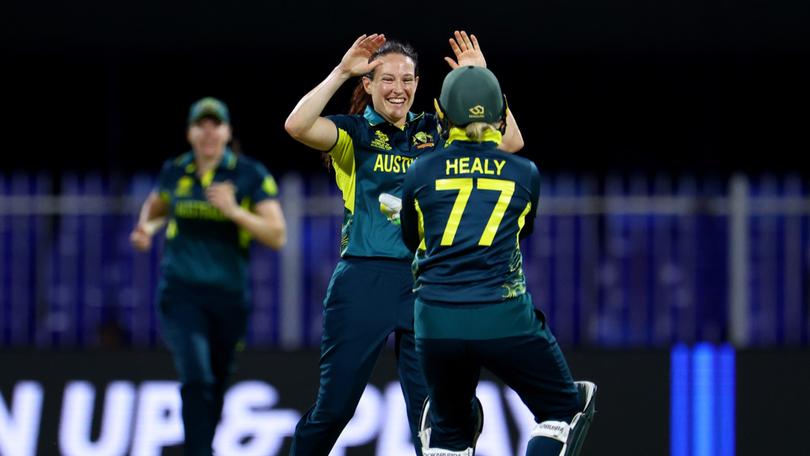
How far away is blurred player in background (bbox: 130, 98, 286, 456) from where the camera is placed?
22.6 ft

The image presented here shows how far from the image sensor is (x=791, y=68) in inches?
639

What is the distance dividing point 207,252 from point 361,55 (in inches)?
74.4

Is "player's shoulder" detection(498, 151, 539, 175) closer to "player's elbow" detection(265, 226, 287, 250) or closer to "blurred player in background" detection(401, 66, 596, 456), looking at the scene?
"blurred player in background" detection(401, 66, 596, 456)

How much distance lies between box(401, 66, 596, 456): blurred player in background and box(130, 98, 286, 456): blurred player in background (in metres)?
2.09

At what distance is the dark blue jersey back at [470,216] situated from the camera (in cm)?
490

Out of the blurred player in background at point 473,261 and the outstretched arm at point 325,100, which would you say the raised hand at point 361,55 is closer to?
the outstretched arm at point 325,100

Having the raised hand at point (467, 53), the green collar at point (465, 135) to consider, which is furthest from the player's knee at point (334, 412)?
the raised hand at point (467, 53)

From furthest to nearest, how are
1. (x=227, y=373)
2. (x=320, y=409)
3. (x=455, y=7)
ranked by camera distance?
(x=455, y=7), (x=227, y=373), (x=320, y=409)

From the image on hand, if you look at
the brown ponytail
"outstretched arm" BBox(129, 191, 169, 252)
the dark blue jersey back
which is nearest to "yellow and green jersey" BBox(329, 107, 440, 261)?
the brown ponytail

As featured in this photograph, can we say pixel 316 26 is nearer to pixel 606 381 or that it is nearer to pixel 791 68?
pixel 791 68

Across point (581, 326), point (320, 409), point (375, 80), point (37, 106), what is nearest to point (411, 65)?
point (375, 80)

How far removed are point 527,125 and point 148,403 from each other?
9201mm

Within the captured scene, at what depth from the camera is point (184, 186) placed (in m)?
7.36

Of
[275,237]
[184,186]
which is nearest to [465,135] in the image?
[275,237]
